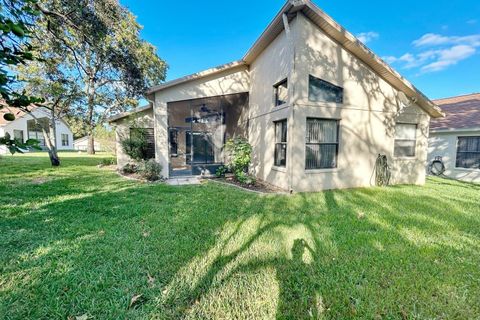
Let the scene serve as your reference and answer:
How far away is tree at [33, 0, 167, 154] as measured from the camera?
7.52 metres

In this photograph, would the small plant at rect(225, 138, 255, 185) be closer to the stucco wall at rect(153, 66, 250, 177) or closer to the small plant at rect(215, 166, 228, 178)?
the small plant at rect(215, 166, 228, 178)

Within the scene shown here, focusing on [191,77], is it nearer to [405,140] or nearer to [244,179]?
[244,179]

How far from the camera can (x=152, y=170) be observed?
9172 millimetres

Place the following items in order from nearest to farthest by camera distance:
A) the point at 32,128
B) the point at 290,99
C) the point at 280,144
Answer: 1. the point at 290,99
2. the point at 280,144
3. the point at 32,128

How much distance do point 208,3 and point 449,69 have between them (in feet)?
66.7

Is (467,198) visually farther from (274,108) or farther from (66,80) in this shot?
(66,80)

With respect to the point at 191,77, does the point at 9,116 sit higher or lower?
lower

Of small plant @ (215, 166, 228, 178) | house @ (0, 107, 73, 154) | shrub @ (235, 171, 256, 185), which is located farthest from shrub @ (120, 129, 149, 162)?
house @ (0, 107, 73, 154)

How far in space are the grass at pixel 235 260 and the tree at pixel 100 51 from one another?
4.92 m

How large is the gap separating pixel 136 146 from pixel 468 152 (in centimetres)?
→ 1723

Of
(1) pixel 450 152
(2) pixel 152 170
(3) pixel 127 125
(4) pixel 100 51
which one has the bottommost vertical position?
(2) pixel 152 170

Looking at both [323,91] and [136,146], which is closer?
[323,91]

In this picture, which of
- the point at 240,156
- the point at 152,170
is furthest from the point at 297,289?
the point at 152,170

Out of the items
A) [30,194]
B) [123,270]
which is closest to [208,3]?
[30,194]
